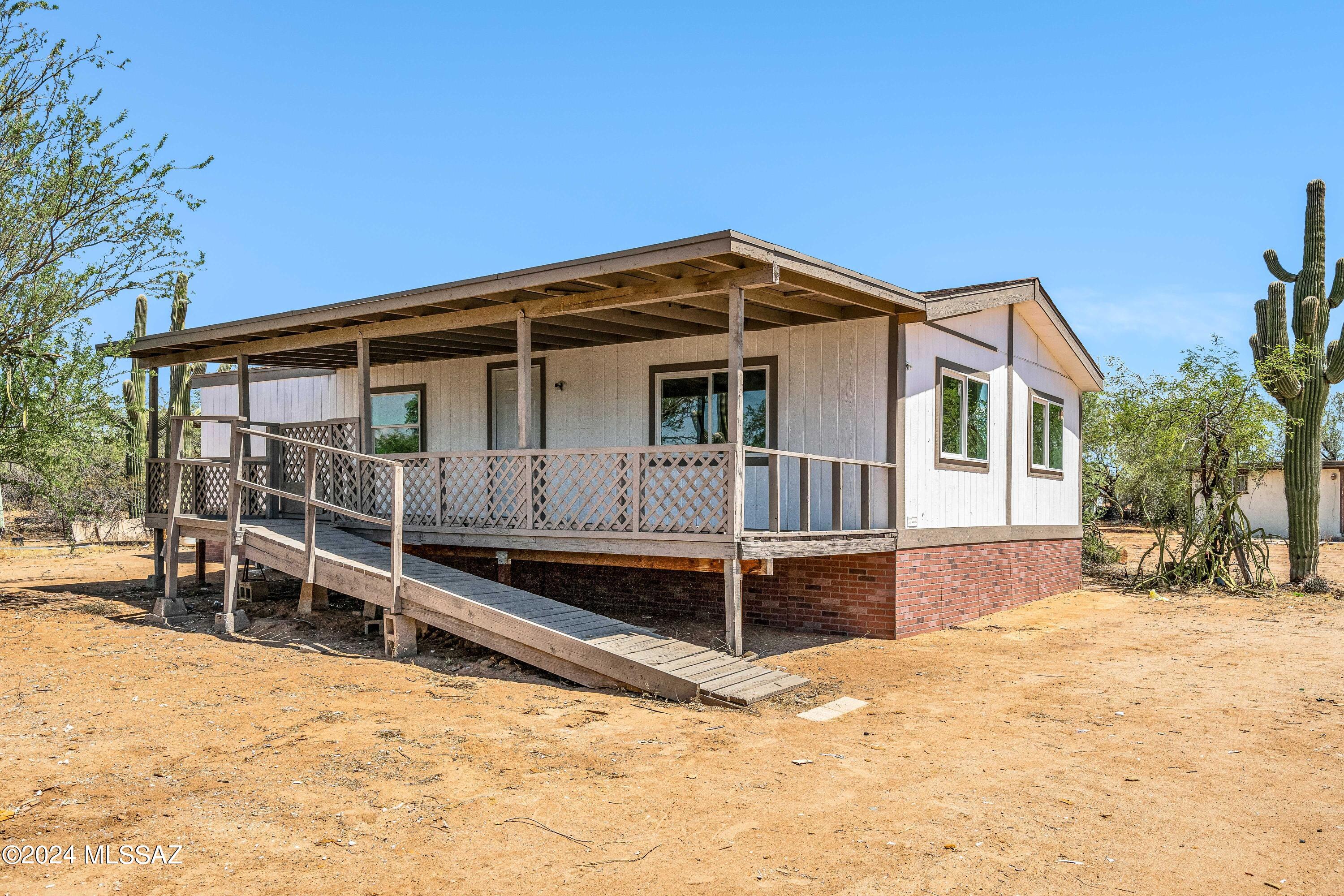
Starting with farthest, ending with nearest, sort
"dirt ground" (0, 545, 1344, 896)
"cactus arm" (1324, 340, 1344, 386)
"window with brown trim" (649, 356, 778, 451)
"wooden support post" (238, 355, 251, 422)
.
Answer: "cactus arm" (1324, 340, 1344, 386) < "wooden support post" (238, 355, 251, 422) < "window with brown trim" (649, 356, 778, 451) < "dirt ground" (0, 545, 1344, 896)

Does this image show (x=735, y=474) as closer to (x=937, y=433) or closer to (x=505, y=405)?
(x=937, y=433)

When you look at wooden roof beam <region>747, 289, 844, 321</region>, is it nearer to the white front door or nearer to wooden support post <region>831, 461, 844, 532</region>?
wooden support post <region>831, 461, 844, 532</region>

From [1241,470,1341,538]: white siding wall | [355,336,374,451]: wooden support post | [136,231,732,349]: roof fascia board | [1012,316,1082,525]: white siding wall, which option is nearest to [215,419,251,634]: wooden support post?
[355,336,374,451]: wooden support post

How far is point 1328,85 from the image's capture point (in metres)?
19.9

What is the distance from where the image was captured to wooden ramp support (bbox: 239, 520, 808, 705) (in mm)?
7625

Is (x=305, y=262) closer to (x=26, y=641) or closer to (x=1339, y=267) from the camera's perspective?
(x=26, y=641)

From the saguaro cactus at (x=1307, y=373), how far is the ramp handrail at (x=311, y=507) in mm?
15182

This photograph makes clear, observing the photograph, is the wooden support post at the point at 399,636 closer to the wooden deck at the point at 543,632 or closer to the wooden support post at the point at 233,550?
the wooden deck at the point at 543,632

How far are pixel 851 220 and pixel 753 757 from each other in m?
25.4

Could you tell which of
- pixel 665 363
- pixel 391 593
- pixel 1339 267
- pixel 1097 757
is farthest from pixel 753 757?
pixel 1339 267

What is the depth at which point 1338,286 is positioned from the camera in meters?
16.8

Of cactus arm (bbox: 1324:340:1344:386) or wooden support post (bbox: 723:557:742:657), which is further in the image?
cactus arm (bbox: 1324:340:1344:386)

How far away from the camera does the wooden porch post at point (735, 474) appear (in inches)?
336

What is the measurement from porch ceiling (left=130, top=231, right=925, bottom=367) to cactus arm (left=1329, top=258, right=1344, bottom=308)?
36.5 ft
